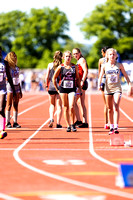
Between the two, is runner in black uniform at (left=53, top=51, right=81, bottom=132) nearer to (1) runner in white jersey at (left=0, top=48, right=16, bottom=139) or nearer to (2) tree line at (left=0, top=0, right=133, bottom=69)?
(1) runner in white jersey at (left=0, top=48, right=16, bottom=139)

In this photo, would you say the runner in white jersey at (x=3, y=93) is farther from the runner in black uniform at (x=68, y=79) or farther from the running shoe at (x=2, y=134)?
the runner in black uniform at (x=68, y=79)

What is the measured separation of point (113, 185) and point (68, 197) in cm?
86

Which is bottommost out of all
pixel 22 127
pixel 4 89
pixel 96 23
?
pixel 22 127

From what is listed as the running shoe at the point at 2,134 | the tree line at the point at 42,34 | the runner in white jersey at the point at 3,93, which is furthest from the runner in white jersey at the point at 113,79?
Result: the tree line at the point at 42,34

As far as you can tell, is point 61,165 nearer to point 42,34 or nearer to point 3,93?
point 3,93

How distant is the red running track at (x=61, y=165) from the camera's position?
264 inches

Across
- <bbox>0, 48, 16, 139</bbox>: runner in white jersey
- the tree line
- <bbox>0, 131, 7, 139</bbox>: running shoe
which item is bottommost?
<bbox>0, 131, 7, 139</bbox>: running shoe

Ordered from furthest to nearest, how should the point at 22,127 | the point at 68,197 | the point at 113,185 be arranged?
1. the point at 22,127
2. the point at 113,185
3. the point at 68,197

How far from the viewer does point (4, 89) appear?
1262cm

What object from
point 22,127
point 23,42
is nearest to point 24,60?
point 23,42

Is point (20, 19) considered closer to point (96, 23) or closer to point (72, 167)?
point (96, 23)

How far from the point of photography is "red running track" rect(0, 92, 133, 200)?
671 centimetres

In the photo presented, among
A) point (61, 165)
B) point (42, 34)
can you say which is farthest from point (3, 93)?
point (42, 34)

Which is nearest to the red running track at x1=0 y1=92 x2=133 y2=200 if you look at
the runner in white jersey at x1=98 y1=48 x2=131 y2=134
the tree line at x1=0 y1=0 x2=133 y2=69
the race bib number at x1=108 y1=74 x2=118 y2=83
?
the runner in white jersey at x1=98 y1=48 x2=131 y2=134
